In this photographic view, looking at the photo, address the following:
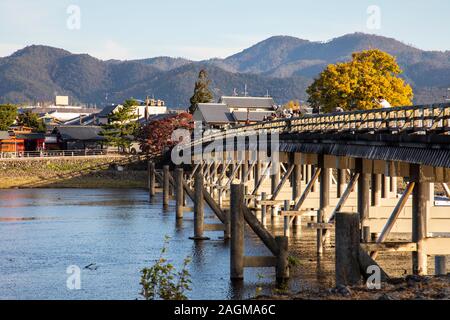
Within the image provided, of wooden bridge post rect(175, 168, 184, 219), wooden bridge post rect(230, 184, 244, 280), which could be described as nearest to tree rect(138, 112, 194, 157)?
wooden bridge post rect(175, 168, 184, 219)

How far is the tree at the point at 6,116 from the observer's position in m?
137

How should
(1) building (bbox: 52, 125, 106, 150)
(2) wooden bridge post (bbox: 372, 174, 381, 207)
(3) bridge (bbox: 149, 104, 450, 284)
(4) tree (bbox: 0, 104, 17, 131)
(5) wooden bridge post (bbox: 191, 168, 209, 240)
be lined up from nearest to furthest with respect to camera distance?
(3) bridge (bbox: 149, 104, 450, 284) < (2) wooden bridge post (bbox: 372, 174, 381, 207) < (5) wooden bridge post (bbox: 191, 168, 209, 240) < (1) building (bbox: 52, 125, 106, 150) < (4) tree (bbox: 0, 104, 17, 131)

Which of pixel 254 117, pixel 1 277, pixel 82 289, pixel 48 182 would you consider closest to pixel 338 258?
pixel 82 289

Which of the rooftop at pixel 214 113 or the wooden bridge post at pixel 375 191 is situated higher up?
the rooftop at pixel 214 113

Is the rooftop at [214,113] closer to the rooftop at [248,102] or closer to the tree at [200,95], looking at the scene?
the rooftop at [248,102]

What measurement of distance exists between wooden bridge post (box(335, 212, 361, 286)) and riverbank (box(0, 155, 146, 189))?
7957cm

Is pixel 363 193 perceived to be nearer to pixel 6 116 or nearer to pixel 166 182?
pixel 166 182

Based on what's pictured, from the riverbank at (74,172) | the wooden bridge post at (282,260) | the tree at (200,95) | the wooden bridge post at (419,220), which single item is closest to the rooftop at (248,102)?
the tree at (200,95)

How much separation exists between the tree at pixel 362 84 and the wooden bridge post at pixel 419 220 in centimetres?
5565

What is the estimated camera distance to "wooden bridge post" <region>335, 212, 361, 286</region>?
1998 centimetres

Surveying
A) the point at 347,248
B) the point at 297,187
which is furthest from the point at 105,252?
the point at 347,248

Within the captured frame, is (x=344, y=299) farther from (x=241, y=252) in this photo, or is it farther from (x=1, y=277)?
(x=1, y=277)

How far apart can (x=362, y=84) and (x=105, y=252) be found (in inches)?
1841

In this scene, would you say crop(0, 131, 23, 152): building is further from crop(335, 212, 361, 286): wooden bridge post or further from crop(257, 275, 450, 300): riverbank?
crop(335, 212, 361, 286): wooden bridge post
